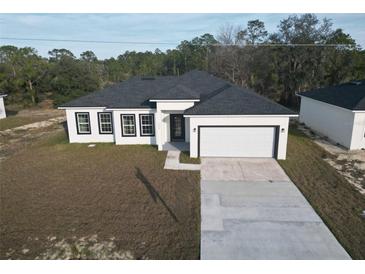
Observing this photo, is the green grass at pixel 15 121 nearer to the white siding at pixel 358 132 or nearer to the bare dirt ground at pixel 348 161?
the bare dirt ground at pixel 348 161

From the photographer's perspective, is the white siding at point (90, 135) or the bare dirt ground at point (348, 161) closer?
the bare dirt ground at point (348, 161)

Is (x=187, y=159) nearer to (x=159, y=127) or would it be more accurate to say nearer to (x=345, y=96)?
(x=159, y=127)

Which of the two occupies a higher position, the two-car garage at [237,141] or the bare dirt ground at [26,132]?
the two-car garage at [237,141]

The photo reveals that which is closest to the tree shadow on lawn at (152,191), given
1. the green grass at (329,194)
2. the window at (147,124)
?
the window at (147,124)

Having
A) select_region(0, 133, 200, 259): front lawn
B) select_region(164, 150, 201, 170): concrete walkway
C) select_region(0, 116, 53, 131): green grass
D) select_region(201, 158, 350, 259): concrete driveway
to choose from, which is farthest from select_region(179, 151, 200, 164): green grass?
select_region(0, 116, 53, 131): green grass

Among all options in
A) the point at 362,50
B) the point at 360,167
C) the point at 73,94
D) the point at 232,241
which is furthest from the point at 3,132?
the point at 362,50

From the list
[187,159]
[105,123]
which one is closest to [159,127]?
[187,159]

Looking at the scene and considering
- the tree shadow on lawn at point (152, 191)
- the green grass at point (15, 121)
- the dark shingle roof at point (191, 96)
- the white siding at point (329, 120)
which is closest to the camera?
the tree shadow on lawn at point (152, 191)
